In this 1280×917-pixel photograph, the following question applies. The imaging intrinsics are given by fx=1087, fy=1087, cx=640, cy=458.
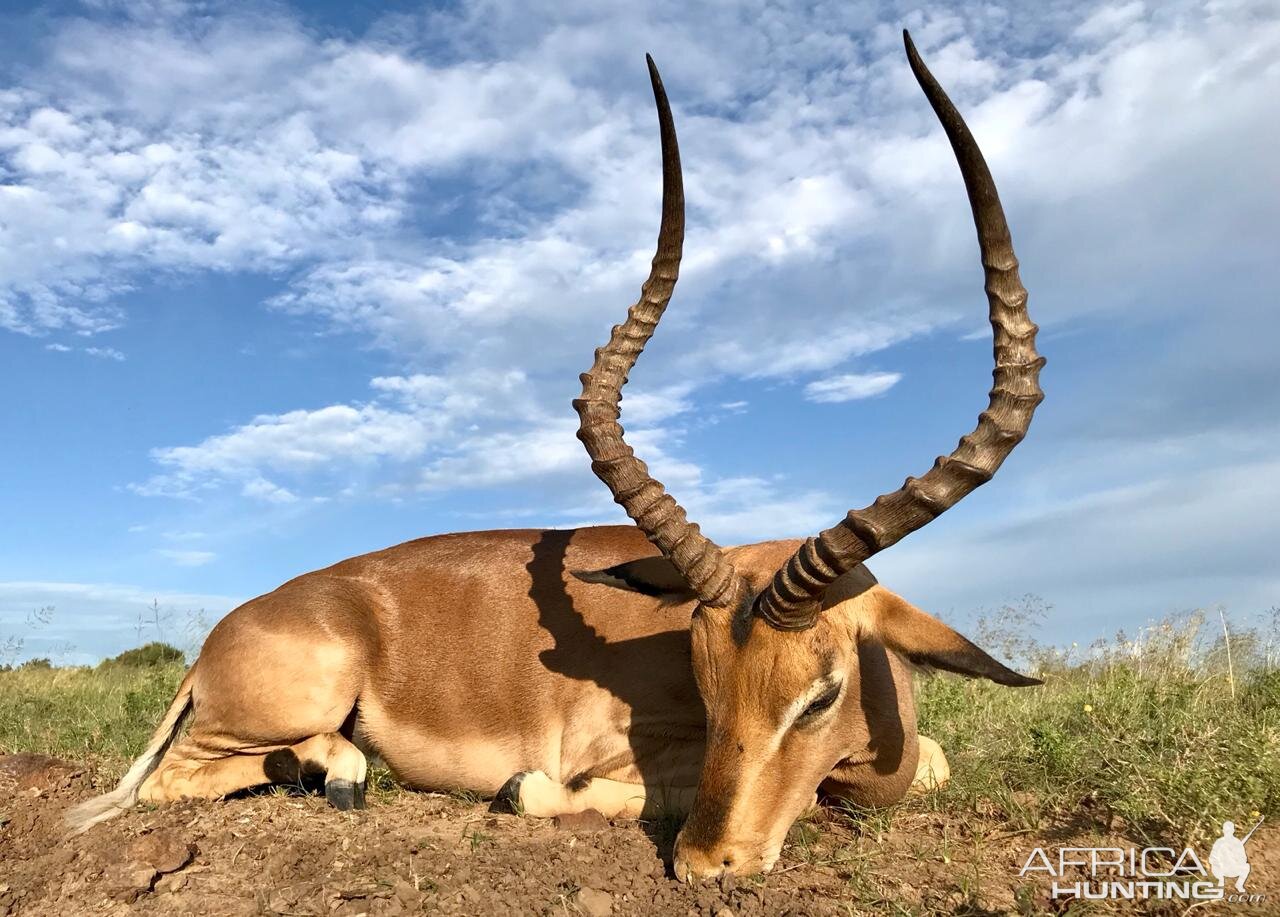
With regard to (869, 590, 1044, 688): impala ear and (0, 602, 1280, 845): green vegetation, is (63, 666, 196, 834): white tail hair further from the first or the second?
(869, 590, 1044, 688): impala ear

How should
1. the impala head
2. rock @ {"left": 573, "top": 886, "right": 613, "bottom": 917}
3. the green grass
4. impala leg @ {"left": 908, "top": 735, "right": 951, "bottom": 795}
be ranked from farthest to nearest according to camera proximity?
1. the green grass
2. impala leg @ {"left": 908, "top": 735, "right": 951, "bottom": 795}
3. the impala head
4. rock @ {"left": 573, "top": 886, "right": 613, "bottom": 917}

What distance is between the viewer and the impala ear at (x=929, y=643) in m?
5.05

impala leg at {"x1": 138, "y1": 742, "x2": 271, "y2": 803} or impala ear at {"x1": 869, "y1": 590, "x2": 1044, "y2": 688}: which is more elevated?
impala ear at {"x1": 869, "y1": 590, "x2": 1044, "y2": 688}

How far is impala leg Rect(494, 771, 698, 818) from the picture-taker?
Result: 20.5 ft

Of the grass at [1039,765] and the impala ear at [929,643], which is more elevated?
the impala ear at [929,643]

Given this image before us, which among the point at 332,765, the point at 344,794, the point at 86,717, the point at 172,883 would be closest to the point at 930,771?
the point at 344,794

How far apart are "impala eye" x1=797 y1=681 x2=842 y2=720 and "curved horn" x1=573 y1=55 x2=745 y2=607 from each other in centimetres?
61

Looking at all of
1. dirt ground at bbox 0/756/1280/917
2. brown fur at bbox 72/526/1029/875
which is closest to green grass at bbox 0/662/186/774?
brown fur at bbox 72/526/1029/875

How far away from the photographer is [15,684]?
14602mm

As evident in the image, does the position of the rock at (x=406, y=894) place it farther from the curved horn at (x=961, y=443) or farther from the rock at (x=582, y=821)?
the curved horn at (x=961, y=443)

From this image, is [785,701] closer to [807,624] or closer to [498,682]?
[807,624]

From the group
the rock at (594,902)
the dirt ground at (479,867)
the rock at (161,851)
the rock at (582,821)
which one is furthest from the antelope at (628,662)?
the rock at (161,851)

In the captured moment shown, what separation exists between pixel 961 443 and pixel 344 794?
4.10 meters

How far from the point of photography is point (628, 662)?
6.75 meters
